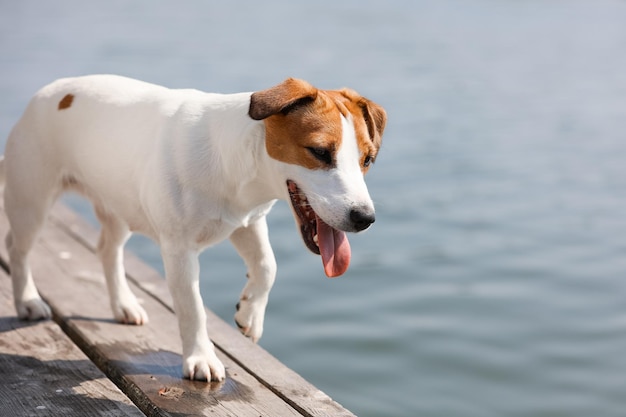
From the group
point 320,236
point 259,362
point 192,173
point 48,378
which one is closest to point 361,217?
point 320,236

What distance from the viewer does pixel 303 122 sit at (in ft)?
10.6

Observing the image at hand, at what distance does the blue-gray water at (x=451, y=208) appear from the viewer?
5.71 m

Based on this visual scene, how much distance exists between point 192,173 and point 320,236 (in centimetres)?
56

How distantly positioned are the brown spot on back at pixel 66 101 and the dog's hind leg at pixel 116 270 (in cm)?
51

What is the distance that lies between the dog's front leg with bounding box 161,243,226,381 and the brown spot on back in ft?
2.81

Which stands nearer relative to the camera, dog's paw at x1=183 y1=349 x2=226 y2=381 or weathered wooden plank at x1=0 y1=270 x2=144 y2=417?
weathered wooden plank at x1=0 y1=270 x2=144 y2=417

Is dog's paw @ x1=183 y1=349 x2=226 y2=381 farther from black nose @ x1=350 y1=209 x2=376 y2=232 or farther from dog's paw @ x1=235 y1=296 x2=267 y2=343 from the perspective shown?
black nose @ x1=350 y1=209 x2=376 y2=232

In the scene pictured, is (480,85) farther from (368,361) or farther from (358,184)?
(358,184)

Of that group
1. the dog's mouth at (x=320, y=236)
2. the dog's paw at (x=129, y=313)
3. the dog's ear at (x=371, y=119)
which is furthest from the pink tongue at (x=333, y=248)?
the dog's paw at (x=129, y=313)

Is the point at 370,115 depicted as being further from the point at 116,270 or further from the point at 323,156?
the point at 116,270

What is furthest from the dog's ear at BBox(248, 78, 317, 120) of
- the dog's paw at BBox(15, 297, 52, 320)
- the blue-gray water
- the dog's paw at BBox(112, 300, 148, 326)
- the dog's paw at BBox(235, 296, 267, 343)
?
the blue-gray water

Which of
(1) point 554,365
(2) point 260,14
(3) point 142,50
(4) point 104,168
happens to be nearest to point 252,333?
(4) point 104,168

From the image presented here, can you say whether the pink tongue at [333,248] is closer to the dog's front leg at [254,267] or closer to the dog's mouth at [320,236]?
the dog's mouth at [320,236]

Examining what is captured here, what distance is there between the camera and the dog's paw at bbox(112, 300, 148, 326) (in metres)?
4.35
